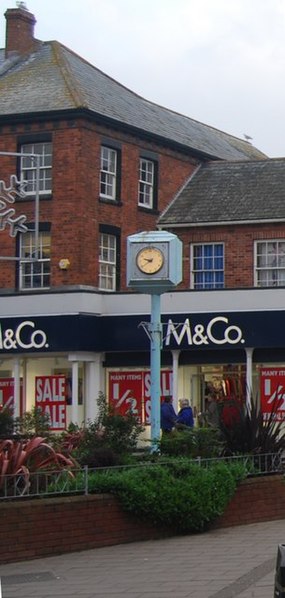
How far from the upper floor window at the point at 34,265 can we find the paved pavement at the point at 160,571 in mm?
18606

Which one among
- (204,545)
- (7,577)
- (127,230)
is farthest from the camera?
(127,230)

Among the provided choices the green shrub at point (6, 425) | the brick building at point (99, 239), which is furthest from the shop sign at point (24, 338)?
the green shrub at point (6, 425)

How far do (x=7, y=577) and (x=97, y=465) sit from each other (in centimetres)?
351

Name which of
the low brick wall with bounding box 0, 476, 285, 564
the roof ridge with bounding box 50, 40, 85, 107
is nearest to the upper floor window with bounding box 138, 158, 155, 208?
the roof ridge with bounding box 50, 40, 85, 107

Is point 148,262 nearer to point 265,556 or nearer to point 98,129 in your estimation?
point 265,556

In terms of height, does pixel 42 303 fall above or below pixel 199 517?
above

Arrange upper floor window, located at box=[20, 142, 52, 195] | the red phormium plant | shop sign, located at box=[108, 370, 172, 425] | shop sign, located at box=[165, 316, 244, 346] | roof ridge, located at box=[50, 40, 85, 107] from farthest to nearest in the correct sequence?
upper floor window, located at box=[20, 142, 52, 195] → roof ridge, located at box=[50, 40, 85, 107] → shop sign, located at box=[108, 370, 172, 425] → shop sign, located at box=[165, 316, 244, 346] → the red phormium plant

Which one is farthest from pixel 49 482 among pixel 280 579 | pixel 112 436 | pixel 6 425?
pixel 280 579

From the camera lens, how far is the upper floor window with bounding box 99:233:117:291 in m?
33.7

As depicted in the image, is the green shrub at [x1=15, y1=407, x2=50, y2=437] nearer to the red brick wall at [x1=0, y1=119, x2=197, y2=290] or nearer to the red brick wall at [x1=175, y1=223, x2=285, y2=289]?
the red brick wall at [x1=0, y1=119, x2=197, y2=290]

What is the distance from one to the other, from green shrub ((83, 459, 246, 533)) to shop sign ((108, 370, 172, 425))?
15.7 meters

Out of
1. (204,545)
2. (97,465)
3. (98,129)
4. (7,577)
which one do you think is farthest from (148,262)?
(98,129)

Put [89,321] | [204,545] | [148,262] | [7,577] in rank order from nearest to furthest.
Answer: [7,577], [204,545], [148,262], [89,321]

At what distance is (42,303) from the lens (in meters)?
31.7
